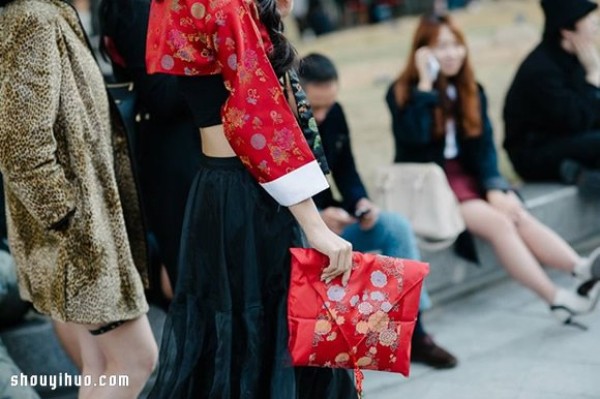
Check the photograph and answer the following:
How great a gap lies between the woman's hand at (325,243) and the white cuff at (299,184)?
31mm

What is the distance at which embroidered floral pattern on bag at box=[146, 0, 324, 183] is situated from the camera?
2.81m

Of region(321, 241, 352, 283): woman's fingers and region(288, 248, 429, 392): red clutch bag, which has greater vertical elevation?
region(321, 241, 352, 283): woman's fingers

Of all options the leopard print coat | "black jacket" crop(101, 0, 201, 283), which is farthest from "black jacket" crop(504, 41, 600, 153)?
the leopard print coat

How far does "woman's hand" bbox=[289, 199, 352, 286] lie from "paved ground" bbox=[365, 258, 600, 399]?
1.72 metres

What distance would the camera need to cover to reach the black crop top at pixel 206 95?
116 inches

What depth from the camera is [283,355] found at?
301 centimetres

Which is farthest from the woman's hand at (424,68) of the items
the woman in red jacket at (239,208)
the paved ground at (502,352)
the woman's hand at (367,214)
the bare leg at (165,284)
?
the woman in red jacket at (239,208)

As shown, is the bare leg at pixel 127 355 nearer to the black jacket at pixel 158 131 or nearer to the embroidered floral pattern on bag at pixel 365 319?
the black jacket at pixel 158 131

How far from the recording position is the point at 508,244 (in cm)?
536

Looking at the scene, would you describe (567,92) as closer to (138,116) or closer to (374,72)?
(138,116)

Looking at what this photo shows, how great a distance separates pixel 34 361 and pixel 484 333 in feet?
6.67

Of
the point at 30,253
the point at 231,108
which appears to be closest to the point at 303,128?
the point at 231,108

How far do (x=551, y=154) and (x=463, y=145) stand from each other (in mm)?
900

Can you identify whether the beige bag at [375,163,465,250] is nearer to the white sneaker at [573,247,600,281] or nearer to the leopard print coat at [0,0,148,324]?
the white sneaker at [573,247,600,281]
